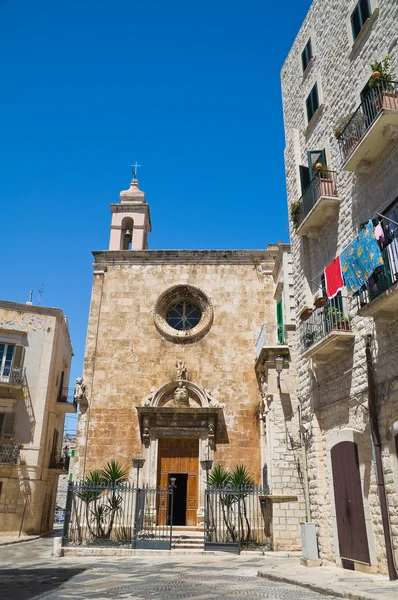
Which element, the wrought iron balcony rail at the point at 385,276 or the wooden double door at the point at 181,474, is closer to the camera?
the wrought iron balcony rail at the point at 385,276

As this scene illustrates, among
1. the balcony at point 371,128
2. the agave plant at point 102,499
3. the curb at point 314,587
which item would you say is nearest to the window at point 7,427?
the agave plant at point 102,499

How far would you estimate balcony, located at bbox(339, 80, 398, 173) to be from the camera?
8625 millimetres

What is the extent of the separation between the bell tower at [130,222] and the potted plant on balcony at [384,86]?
14.1m

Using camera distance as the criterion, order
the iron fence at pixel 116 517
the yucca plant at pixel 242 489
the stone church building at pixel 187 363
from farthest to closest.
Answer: the stone church building at pixel 187 363 < the yucca plant at pixel 242 489 < the iron fence at pixel 116 517

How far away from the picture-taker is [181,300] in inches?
812

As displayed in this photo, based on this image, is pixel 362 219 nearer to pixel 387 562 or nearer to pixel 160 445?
pixel 387 562

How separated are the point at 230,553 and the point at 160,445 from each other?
498cm

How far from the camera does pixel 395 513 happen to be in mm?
8047

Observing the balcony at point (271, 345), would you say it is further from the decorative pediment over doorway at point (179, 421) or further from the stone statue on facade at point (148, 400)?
the stone statue on facade at point (148, 400)

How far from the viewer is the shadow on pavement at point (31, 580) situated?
25.2ft

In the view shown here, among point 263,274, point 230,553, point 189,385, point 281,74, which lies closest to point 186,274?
point 263,274

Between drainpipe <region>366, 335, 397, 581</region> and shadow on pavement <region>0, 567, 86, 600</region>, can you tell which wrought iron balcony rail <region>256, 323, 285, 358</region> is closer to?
drainpipe <region>366, 335, 397, 581</region>

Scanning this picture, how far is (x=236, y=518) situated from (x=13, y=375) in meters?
12.1

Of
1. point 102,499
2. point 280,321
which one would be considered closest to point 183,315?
point 280,321
